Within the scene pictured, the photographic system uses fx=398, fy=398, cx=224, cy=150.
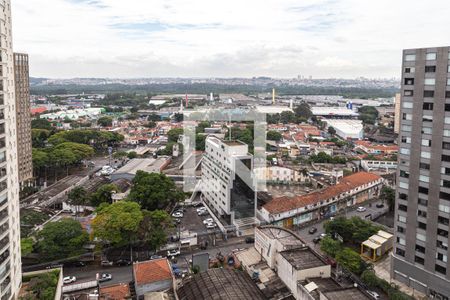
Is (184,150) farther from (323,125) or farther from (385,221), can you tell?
(323,125)

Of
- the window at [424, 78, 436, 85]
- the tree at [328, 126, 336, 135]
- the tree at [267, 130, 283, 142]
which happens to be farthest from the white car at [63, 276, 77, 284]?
the tree at [328, 126, 336, 135]

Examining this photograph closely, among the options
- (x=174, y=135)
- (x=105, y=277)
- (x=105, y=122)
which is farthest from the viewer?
(x=105, y=122)

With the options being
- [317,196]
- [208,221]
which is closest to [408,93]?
[317,196]

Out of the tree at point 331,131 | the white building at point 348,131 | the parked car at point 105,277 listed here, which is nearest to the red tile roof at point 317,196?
the parked car at point 105,277

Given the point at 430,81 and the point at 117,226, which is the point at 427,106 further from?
the point at 117,226

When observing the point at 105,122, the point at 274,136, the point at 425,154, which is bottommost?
the point at 274,136

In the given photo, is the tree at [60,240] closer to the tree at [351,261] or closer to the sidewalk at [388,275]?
the tree at [351,261]

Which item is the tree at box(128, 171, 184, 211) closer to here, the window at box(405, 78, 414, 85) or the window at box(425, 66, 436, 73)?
the window at box(405, 78, 414, 85)
